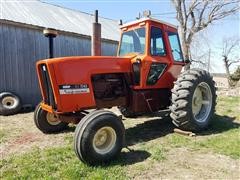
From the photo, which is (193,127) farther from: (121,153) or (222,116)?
(222,116)

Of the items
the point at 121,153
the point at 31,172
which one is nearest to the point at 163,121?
the point at 121,153

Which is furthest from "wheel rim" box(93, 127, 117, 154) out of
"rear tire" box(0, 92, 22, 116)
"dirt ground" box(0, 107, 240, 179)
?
"rear tire" box(0, 92, 22, 116)

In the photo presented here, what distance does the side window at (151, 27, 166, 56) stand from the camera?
621 centimetres

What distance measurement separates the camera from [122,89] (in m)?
6.00

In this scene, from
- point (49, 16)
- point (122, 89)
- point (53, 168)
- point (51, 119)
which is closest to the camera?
point (53, 168)

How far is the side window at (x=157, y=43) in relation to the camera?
20.4ft

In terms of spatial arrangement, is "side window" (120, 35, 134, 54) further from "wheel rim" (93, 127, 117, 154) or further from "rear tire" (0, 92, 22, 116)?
"rear tire" (0, 92, 22, 116)

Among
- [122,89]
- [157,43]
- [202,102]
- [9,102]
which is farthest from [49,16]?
[202,102]

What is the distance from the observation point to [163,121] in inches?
297

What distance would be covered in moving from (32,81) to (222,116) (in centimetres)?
741

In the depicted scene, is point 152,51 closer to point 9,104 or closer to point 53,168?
point 53,168

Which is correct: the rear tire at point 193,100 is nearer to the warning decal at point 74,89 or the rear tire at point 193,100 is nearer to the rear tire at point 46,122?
the warning decal at point 74,89

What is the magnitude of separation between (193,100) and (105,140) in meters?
2.61

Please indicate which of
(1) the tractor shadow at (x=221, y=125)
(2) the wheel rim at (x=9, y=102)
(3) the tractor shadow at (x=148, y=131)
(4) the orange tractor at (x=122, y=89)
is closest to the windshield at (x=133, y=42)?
(4) the orange tractor at (x=122, y=89)
